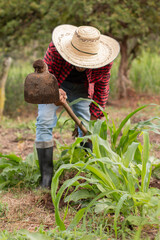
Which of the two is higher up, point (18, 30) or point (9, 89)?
point (18, 30)

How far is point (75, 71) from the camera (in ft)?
9.19

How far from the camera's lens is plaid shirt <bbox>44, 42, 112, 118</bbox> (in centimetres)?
265

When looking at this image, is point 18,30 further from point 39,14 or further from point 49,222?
point 49,222

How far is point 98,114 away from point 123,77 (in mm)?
4756

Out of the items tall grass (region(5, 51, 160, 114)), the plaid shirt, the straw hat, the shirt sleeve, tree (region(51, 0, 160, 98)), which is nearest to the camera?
the straw hat

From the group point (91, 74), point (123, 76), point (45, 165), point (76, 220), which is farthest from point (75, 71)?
point (123, 76)

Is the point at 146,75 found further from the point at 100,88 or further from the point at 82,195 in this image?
the point at 82,195

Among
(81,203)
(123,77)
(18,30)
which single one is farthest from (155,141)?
(18,30)

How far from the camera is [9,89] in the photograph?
7809mm

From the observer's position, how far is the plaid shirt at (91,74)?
265 centimetres

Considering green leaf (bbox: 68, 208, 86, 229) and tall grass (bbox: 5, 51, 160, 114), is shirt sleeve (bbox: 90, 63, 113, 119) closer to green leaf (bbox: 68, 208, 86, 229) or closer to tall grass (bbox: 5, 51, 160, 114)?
green leaf (bbox: 68, 208, 86, 229)

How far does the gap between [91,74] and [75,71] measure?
0.15 m

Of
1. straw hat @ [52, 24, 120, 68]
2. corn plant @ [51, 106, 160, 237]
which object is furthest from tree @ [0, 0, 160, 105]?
corn plant @ [51, 106, 160, 237]

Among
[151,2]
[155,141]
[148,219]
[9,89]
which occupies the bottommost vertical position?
[9,89]
